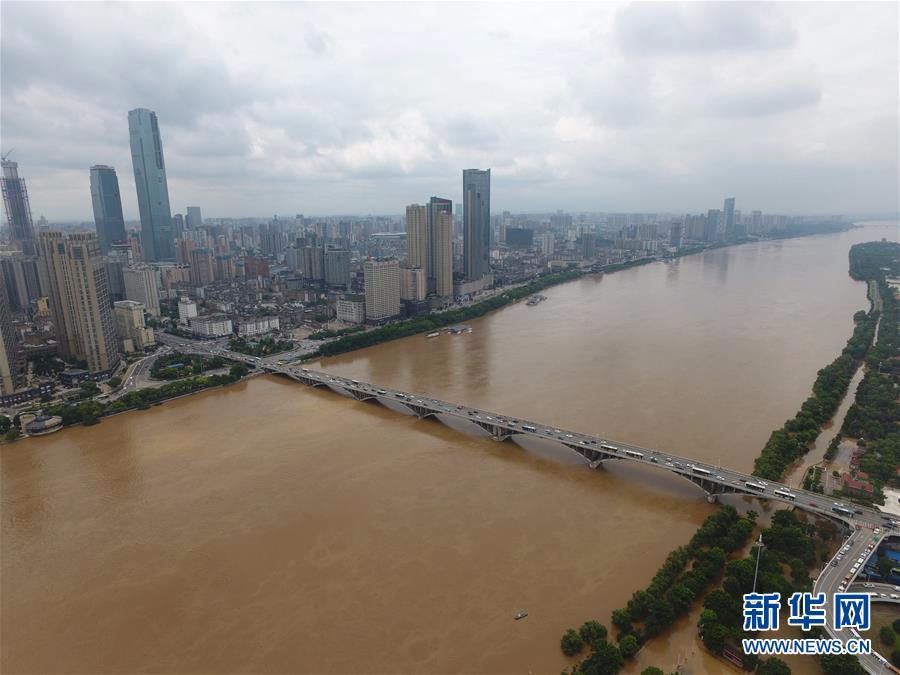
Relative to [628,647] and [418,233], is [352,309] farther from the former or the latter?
[628,647]

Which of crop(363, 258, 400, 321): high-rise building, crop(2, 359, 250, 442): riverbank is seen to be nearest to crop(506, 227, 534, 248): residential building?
crop(363, 258, 400, 321): high-rise building

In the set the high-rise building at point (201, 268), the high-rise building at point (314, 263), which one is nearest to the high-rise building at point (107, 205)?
the high-rise building at point (201, 268)

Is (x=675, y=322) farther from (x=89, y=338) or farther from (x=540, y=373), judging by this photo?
(x=89, y=338)

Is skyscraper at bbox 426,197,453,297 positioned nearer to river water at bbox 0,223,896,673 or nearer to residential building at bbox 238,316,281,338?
residential building at bbox 238,316,281,338

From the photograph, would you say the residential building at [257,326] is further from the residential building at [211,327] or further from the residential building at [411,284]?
the residential building at [411,284]

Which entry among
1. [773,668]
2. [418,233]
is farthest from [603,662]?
[418,233]

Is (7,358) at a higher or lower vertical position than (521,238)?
lower

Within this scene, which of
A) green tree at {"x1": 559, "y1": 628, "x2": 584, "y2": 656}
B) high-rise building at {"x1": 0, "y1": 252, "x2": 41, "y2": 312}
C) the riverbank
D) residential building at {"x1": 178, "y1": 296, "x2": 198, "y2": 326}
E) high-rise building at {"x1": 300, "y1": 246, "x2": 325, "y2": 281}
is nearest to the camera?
green tree at {"x1": 559, "y1": 628, "x2": 584, "y2": 656}
